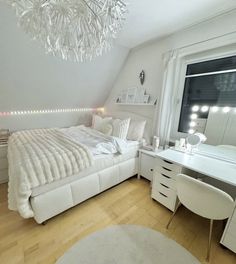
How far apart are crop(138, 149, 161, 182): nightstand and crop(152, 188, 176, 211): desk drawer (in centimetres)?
41

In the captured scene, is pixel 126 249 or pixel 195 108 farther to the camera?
pixel 195 108

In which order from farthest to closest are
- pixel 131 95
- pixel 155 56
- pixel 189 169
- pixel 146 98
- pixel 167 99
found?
pixel 131 95, pixel 146 98, pixel 155 56, pixel 167 99, pixel 189 169

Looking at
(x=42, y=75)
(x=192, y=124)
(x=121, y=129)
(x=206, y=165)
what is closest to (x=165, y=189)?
(x=206, y=165)

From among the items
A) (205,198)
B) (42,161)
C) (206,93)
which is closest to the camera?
(205,198)

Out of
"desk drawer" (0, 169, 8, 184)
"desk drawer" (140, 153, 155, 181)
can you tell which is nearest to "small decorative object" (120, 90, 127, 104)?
"desk drawer" (140, 153, 155, 181)

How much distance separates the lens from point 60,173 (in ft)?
5.22

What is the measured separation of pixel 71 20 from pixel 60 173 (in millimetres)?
1381

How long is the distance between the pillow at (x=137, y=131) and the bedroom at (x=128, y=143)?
0.02m

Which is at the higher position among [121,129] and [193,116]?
[193,116]

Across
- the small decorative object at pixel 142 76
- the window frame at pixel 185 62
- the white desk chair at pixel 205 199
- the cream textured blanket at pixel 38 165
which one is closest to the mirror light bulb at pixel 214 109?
the window frame at pixel 185 62

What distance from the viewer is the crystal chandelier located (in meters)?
0.88

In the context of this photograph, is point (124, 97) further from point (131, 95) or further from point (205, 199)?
point (205, 199)

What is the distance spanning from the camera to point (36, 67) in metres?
2.34

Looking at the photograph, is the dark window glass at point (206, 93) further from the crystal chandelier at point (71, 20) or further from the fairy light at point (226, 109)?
the crystal chandelier at point (71, 20)
